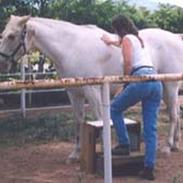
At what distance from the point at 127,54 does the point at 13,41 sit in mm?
1651

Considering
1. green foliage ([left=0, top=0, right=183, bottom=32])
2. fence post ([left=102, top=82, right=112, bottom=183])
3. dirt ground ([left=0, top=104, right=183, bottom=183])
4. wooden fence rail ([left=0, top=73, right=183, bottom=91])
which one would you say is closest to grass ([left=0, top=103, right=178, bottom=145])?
dirt ground ([left=0, top=104, right=183, bottom=183])

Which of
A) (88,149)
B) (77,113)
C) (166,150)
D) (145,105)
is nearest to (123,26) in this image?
(145,105)

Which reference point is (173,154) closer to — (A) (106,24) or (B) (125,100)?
(B) (125,100)

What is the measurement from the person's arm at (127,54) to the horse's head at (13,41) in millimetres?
1510

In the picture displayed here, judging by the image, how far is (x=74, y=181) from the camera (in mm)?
6691

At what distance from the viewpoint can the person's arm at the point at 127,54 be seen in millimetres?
6312

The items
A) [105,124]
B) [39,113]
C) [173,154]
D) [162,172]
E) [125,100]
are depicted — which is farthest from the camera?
[39,113]

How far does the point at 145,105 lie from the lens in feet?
21.2

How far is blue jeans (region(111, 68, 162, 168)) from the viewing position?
248 inches

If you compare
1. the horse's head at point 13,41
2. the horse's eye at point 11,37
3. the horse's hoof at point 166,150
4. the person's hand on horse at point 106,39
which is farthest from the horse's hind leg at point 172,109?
the horse's eye at point 11,37

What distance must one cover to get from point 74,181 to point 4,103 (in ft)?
19.1

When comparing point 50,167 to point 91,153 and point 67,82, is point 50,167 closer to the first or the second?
point 91,153

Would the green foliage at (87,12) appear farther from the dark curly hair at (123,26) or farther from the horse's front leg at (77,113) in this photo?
the dark curly hair at (123,26)

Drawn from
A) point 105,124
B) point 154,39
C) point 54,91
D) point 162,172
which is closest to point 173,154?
point 162,172
